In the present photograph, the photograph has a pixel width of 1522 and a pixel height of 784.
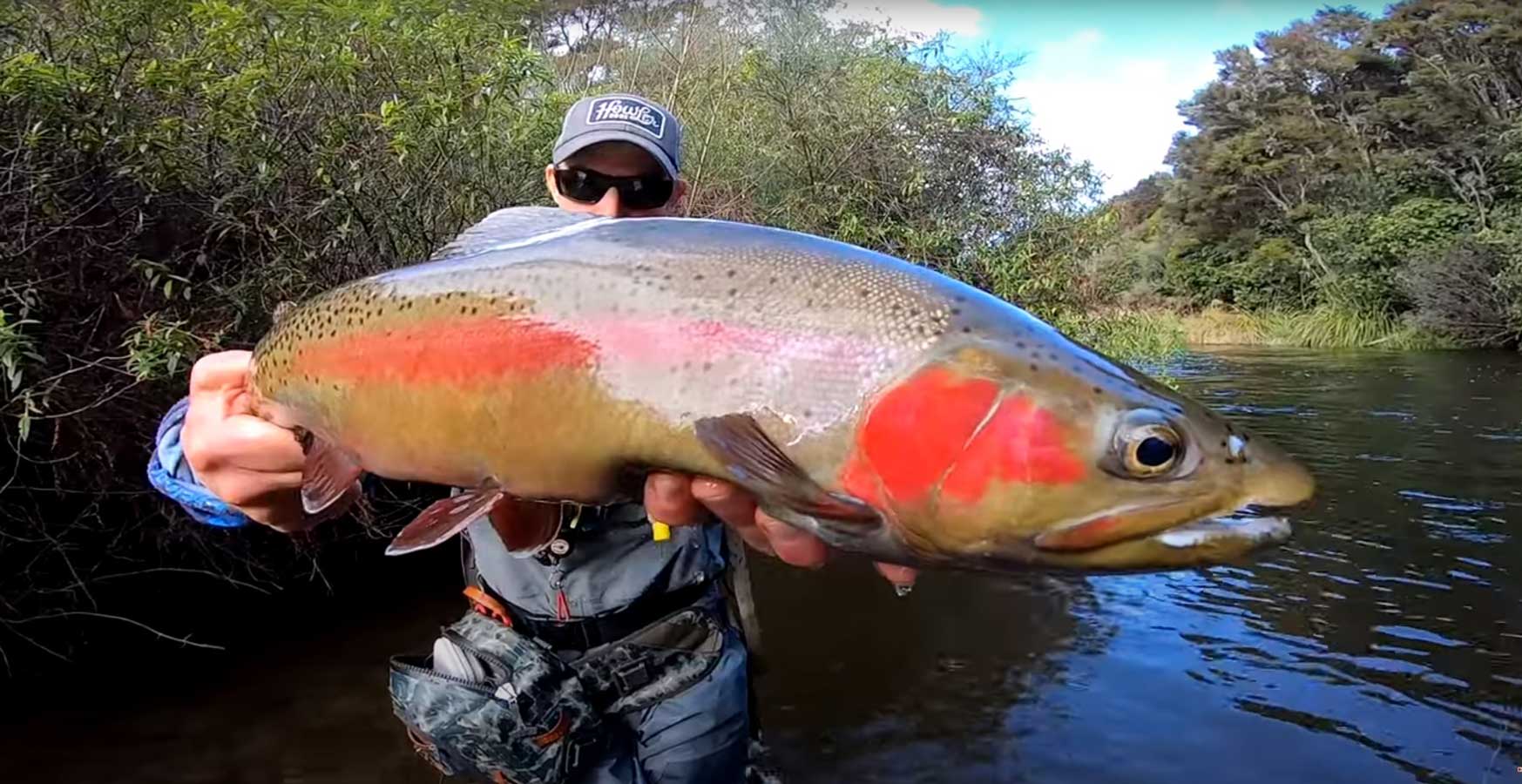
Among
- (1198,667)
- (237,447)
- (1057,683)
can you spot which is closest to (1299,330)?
(1198,667)

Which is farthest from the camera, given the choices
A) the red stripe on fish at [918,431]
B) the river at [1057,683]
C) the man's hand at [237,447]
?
the river at [1057,683]

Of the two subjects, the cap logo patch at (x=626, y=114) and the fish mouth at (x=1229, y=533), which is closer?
→ the fish mouth at (x=1229, y=533)

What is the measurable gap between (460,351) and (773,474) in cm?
68

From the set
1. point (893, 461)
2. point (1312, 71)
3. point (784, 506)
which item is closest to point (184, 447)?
point (784, 506)

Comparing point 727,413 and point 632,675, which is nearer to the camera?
point 727,413

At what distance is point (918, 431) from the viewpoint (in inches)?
65.8

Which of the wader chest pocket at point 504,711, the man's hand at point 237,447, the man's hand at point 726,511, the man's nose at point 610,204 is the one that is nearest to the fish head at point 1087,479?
the man's hand at point 726,511

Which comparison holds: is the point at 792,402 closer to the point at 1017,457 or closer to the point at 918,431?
the point at 918,431

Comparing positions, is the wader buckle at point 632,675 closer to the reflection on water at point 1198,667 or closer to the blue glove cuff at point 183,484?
the blue glove cuff at point 183,484

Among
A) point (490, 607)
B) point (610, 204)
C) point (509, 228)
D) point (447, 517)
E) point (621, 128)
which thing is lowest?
point (490, 607)

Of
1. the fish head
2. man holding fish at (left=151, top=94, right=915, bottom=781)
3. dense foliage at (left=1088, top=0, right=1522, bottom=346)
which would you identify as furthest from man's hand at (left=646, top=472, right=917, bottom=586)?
dense foliage at (left=1088, top=0, right=1522, bottom=346)

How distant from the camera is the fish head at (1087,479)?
159 cm

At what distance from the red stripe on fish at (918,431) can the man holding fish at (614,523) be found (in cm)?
24

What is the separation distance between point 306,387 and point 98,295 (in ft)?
15.8
